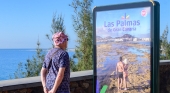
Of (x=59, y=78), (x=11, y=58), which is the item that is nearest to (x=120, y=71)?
(x=59, y=78)

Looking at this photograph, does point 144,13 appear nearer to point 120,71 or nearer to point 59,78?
point 120,71

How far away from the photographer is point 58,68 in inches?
133

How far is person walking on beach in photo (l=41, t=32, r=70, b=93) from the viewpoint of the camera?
3338 millimetres

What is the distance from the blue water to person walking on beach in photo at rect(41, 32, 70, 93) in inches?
200

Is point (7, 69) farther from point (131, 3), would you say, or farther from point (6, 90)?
point (131, 3)

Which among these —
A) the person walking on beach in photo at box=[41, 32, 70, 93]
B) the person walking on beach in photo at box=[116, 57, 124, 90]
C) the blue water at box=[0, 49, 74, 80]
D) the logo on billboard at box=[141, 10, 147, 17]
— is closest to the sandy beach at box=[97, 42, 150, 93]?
the person walking on beach in photo at box=[116, 57, 124, 90]

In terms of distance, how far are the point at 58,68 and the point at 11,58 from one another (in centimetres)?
697

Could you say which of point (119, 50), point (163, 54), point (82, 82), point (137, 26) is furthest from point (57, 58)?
point (163, 54)

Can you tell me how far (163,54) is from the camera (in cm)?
1243

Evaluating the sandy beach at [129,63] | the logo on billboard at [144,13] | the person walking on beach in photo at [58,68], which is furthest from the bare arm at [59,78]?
the logo on billboard at [144,13]

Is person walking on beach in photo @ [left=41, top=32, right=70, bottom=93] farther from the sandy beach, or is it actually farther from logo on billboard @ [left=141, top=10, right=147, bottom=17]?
logo on billboard @ [left=141, top=10, right=147, bottom=17]

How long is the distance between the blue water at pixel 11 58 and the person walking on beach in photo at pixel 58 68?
5.08 metres

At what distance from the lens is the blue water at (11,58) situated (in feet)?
28.9

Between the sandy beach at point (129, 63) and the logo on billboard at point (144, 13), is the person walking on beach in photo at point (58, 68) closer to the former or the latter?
the sandy beach at point (129, 63)
